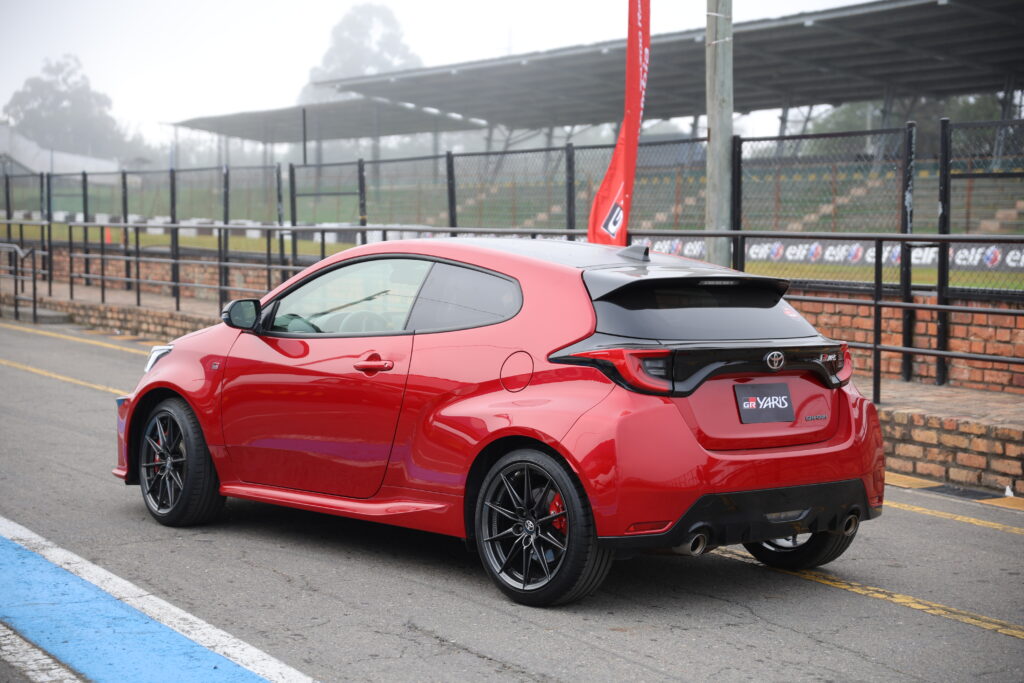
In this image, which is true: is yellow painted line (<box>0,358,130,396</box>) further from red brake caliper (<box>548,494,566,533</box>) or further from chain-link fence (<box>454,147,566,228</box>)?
red brake caliper (<box>548,494,566,533</box>)

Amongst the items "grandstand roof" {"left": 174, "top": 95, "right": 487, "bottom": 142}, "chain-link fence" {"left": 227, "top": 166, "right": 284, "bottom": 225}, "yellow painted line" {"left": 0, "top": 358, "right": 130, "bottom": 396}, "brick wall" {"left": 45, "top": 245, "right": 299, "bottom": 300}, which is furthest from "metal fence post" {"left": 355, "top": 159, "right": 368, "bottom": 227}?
"grandstand roof" {"left": 174, "top": 95, "right": 487, "bottom": 142}

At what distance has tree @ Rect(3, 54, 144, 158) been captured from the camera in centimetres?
16800

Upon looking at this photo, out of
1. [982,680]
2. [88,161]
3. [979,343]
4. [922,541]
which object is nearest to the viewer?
[982,680]

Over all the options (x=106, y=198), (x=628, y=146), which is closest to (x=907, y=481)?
(x=628, y=146)

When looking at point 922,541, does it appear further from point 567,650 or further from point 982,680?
point 567,650

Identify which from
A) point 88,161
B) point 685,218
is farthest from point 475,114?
point 88,161

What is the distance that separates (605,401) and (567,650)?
0.94 meters

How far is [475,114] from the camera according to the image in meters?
42.8

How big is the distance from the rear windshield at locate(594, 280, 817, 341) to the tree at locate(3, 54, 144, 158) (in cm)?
16513

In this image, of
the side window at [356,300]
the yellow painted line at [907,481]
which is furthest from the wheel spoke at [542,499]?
the yellow painted line at [907,481]

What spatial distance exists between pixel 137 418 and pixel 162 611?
6.50ft

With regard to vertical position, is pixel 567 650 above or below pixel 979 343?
below

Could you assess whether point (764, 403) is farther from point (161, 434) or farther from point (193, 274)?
point (193, 274)

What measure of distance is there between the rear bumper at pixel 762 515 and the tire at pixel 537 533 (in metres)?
0.13
